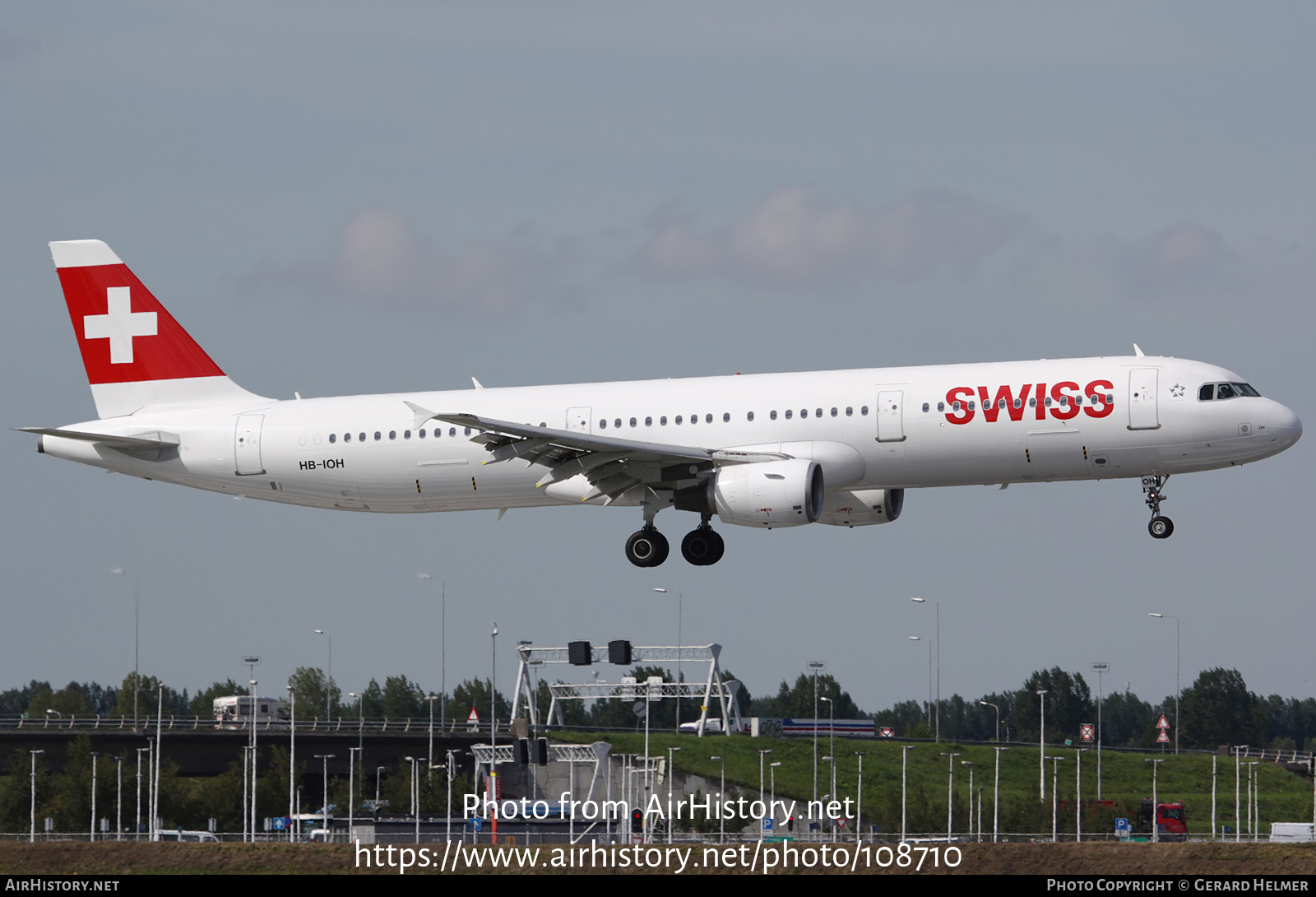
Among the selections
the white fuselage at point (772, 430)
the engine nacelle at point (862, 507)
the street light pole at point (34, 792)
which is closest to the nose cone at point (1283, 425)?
the white fuselage at point (772, 430)

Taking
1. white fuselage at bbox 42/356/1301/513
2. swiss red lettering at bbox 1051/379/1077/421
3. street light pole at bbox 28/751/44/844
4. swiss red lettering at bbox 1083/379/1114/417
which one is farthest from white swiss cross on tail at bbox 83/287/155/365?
street light pole at bbox 28/751/44/844

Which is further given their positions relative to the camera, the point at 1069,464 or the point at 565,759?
the point at 565,759

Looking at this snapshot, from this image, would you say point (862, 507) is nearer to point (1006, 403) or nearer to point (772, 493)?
point (772, 493)

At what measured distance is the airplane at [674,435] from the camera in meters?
51.7

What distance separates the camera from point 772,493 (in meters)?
52.5

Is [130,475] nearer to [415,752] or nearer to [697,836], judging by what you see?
[697,836]

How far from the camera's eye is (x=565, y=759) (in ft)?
372

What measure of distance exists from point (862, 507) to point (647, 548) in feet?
23.3

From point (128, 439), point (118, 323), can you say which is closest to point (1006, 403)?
point (128, 439)

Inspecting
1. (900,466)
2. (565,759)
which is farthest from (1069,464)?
(565,759)

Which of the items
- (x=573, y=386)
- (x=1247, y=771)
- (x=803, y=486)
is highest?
(x=573, y=386)

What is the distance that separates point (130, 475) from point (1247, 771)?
86914mm

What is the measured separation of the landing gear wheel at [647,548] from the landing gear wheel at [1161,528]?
1500 centimetres

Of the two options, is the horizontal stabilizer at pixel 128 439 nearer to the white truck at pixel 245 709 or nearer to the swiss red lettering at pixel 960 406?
the swiss red lettering at pixel 960 406
